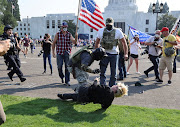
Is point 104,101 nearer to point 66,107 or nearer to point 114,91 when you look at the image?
point 114,91

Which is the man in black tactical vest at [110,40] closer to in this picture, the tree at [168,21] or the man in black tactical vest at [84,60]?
the man in black tactical vest at [84,60]

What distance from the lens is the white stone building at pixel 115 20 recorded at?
284ft

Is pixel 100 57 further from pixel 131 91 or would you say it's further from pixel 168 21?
pixel 168 21

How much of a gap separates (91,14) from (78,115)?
408 centimetres

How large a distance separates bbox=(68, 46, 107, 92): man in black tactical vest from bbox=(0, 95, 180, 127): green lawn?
0.67 m

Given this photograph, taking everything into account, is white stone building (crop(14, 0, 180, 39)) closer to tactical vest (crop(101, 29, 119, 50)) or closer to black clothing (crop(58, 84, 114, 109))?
tactical vest (crop(101, 29, 119, 50))

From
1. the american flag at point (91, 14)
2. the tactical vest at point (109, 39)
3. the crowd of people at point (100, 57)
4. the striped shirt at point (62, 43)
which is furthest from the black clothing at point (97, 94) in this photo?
the american flag at point (91, 14)

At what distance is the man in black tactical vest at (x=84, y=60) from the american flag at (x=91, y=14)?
106 inches

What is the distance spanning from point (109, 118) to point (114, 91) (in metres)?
0.68

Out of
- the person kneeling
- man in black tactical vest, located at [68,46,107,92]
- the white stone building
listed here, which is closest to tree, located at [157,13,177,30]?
the white stone building

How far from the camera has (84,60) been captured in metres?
4.37

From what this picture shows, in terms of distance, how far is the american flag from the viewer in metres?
7.08

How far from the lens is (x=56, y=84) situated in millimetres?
7309

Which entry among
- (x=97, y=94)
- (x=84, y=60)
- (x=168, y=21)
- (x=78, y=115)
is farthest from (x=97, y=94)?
(x=168, y=21)
